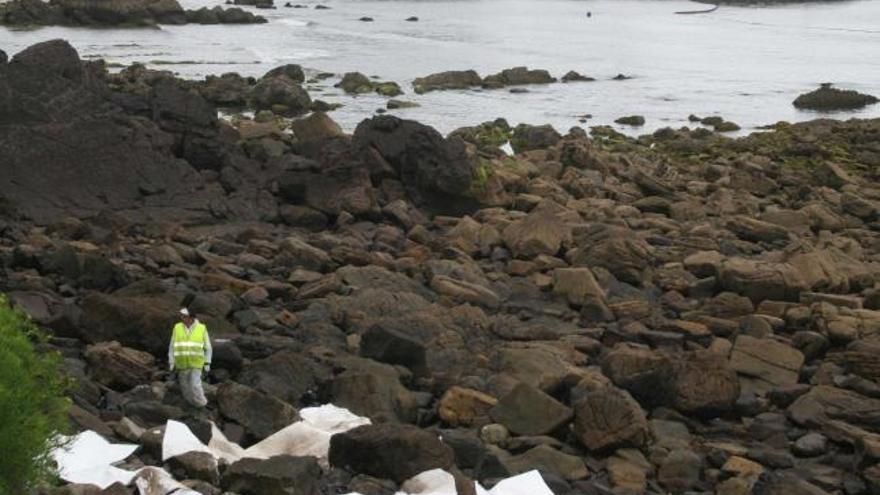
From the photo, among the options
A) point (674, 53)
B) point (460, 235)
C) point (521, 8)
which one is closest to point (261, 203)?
point (460, 235)

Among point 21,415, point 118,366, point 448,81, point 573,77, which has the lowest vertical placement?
point 573,77

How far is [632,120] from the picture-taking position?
52531 millimetres

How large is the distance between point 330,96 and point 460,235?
33782 mm

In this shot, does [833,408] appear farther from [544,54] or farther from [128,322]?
[544,54]

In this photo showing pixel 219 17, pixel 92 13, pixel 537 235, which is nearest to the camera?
pixel 537 235

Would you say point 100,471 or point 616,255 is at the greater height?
point 100,471

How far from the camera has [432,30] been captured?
110000mm

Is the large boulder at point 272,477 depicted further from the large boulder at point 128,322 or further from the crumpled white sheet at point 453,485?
the large boulder at point 128,322

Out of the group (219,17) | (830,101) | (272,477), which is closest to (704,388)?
(272,477)

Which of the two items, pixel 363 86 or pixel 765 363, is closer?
pixel 765 363

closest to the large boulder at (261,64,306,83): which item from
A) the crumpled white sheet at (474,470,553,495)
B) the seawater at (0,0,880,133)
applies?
the seawater at (0,0,880,133)

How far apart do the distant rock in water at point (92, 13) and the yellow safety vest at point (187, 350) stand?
260 ft

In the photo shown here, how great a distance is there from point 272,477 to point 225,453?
149 cm

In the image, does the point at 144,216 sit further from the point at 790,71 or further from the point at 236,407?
the point at 790,71
